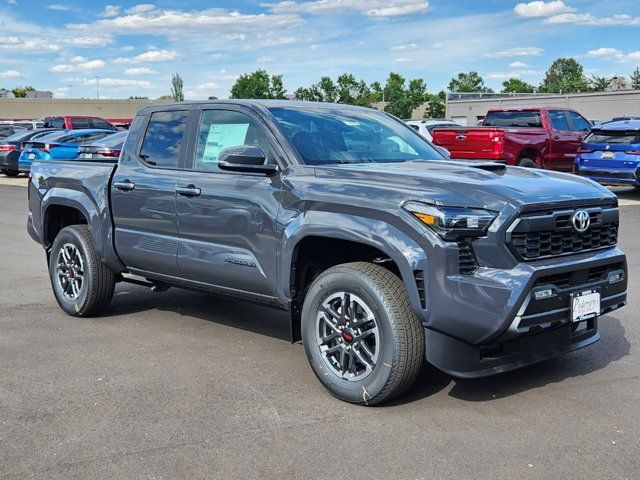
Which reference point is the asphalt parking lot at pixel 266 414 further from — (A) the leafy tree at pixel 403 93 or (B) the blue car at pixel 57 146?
(A) the leafy tree at pixel 403 93

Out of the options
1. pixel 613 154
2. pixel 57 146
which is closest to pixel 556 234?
pixel 613 154

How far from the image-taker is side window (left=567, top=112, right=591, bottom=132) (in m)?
19.3

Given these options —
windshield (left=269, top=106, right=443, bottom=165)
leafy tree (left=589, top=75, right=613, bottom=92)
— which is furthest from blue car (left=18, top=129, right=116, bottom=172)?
leafy tree (left=589, top=75, right=613, bottom=92)

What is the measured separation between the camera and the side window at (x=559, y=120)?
18719mm

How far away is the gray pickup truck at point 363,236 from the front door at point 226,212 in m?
0.01

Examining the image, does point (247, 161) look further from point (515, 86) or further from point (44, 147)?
point (515, 86)

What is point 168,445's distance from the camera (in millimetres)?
4043

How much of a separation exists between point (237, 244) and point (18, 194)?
16.2 metres

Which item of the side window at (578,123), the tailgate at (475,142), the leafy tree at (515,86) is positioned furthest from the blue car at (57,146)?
the leafy tree at (515,86)

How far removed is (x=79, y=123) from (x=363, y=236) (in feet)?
101

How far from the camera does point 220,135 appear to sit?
5727 millimetres

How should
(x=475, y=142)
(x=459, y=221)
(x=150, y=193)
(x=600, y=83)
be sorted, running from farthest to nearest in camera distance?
1. (x=600, y=83)
2. (x=475, y=142)
3. (x=150, y=193)
4. (x=459, y=221)

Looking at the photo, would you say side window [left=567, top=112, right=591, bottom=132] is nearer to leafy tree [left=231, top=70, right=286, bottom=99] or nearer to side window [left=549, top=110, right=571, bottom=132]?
side window [left=549, top=110, right=571, bottom=132]

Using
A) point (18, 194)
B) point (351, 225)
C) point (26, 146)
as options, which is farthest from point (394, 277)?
point (26, 146)
